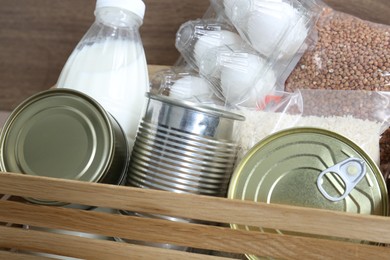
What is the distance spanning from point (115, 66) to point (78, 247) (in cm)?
33

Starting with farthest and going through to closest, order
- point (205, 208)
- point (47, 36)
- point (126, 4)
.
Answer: point (47, 36)
point (126, 4)
point (205, 208)

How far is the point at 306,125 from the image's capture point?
71cm

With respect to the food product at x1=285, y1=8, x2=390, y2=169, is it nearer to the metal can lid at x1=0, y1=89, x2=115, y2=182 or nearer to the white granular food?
the white granular food

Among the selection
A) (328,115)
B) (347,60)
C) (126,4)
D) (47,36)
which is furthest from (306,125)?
(47,36)

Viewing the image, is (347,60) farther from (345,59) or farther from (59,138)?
(59,138)

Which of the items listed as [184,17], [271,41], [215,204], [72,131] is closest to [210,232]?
[215,204]

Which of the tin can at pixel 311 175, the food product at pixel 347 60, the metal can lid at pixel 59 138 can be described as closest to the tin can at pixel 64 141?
the metal can lid at pixel 59 138

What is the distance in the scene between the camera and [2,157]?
26.8 inches

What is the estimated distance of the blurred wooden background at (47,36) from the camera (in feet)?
3.40

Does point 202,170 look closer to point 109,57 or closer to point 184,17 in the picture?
point 109,57

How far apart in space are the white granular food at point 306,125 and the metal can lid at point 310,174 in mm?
71

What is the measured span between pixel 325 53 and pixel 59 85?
0.45 metres

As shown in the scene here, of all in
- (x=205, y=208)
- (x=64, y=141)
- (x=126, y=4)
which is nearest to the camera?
(x=205, y=208)

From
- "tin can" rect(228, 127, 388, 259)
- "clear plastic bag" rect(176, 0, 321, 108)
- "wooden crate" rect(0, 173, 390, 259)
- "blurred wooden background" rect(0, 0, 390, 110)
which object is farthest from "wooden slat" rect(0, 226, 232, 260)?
"blurred wooden background" rect(0, 0, 390, 110)
